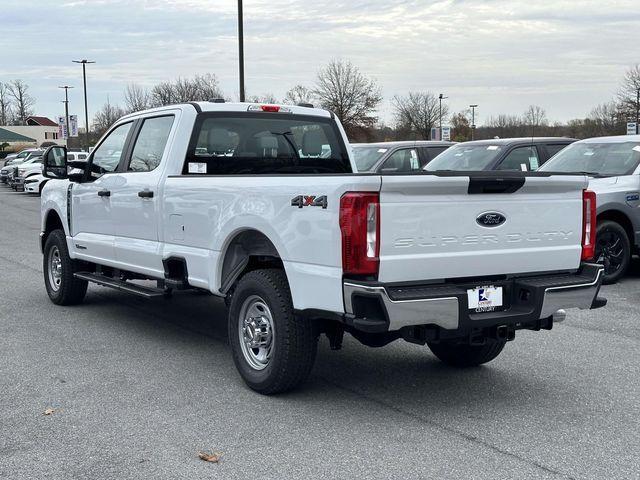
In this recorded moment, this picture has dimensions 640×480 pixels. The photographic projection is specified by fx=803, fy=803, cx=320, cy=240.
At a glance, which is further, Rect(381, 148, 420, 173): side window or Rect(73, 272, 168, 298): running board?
Rect(381, 148, 420, 173): side window

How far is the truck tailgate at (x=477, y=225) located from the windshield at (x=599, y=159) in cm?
543

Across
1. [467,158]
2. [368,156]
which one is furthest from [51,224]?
[368,156]

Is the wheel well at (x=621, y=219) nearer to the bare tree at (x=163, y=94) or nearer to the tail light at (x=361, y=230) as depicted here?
the tail light at (x=361, y=230)

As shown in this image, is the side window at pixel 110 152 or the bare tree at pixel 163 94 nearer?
the side window at pixel 110 152

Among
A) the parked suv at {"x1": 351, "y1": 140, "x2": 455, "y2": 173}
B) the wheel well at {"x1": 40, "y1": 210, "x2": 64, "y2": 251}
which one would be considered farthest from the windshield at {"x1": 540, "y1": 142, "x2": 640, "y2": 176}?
the wheel well at {"x1": 40, "y1": 210, "x2": 64, "y2": 251}

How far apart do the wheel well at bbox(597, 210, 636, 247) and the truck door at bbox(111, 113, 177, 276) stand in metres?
5.89

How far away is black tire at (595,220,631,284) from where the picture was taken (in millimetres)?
10078

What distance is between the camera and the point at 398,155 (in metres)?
15.4

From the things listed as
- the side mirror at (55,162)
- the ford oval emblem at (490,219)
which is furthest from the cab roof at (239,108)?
the ford oval emblem at (490,219)

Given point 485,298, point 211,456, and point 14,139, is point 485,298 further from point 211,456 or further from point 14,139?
point 14,139

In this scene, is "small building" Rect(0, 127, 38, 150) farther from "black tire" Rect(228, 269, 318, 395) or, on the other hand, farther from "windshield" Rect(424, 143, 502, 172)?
"black tire" Rect(228, 269, 318, 395)

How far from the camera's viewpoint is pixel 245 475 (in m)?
4.11

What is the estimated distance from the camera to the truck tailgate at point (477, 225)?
4.66 m

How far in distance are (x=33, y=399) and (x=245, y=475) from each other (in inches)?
80.1
